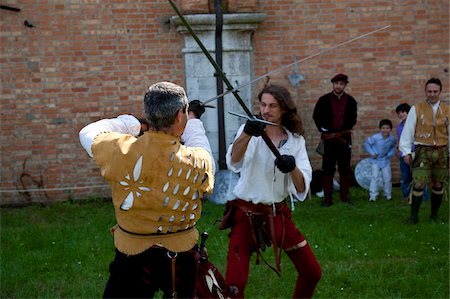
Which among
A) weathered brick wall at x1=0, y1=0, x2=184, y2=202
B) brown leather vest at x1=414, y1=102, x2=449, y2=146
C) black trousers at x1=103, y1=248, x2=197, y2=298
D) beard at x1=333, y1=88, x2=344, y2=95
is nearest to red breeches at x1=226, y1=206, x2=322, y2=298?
black trousers at x1=103, y1=248, x2=197, y2=298

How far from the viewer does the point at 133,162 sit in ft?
11.0

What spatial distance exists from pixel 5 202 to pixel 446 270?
6158 mm

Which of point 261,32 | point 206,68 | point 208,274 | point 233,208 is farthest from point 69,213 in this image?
point 208,274

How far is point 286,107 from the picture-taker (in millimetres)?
4668

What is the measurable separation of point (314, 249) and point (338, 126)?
2964 mm

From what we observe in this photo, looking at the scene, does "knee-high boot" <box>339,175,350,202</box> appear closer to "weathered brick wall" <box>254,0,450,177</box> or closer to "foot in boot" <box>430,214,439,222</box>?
"weathered brick wall" <box>254,0,450,177</box>

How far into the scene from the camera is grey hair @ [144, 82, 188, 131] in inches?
133

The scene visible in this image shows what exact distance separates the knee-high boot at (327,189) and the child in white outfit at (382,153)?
1.94 ft

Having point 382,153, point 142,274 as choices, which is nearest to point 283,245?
point 142,274

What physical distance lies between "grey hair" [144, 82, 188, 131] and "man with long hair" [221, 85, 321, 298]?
1156mm

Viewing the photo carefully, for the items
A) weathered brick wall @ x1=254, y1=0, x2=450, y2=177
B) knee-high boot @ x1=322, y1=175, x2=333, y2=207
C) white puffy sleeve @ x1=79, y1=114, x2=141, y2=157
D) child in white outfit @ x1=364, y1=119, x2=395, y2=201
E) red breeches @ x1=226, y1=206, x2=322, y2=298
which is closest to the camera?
white puffy sleeve @ x1=79, y1=114, x2=141, y2=157

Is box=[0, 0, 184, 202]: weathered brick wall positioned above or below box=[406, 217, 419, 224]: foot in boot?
above

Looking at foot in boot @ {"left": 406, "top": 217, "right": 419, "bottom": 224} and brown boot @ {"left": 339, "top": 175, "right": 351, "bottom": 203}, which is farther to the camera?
brown boot @ {"left": 339, "top": 175, "right": 351, "bottom": 203}

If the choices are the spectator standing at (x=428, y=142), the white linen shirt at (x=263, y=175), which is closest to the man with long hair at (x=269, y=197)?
the white linen shirt at (x=263, y=175)
